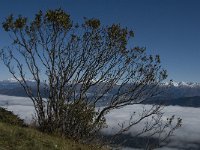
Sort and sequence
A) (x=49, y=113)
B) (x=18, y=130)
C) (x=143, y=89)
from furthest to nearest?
1. (x=143, y=89)
2. (x=49, y=113)
3. (x=18, y=130)

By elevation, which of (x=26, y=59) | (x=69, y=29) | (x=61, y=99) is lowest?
(x=61, y=99)

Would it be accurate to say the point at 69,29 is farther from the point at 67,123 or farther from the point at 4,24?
the point at 67,123

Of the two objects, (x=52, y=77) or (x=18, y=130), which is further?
(x=52, y=77)

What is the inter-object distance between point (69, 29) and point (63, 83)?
149 inches

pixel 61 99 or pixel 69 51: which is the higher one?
pixel 69 51

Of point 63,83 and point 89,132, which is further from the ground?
point 63,83

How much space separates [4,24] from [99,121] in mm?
9657

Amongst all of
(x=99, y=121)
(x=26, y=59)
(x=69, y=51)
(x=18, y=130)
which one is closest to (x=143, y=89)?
(x=99, y=121)

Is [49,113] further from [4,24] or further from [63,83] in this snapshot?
[4,24]

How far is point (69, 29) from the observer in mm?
29078

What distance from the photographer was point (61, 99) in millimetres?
28516

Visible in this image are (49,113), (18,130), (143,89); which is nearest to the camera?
(18,130)

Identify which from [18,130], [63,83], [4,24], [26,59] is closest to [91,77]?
[63,83]

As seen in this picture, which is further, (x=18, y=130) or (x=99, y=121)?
Result: (x=99, y=121)
